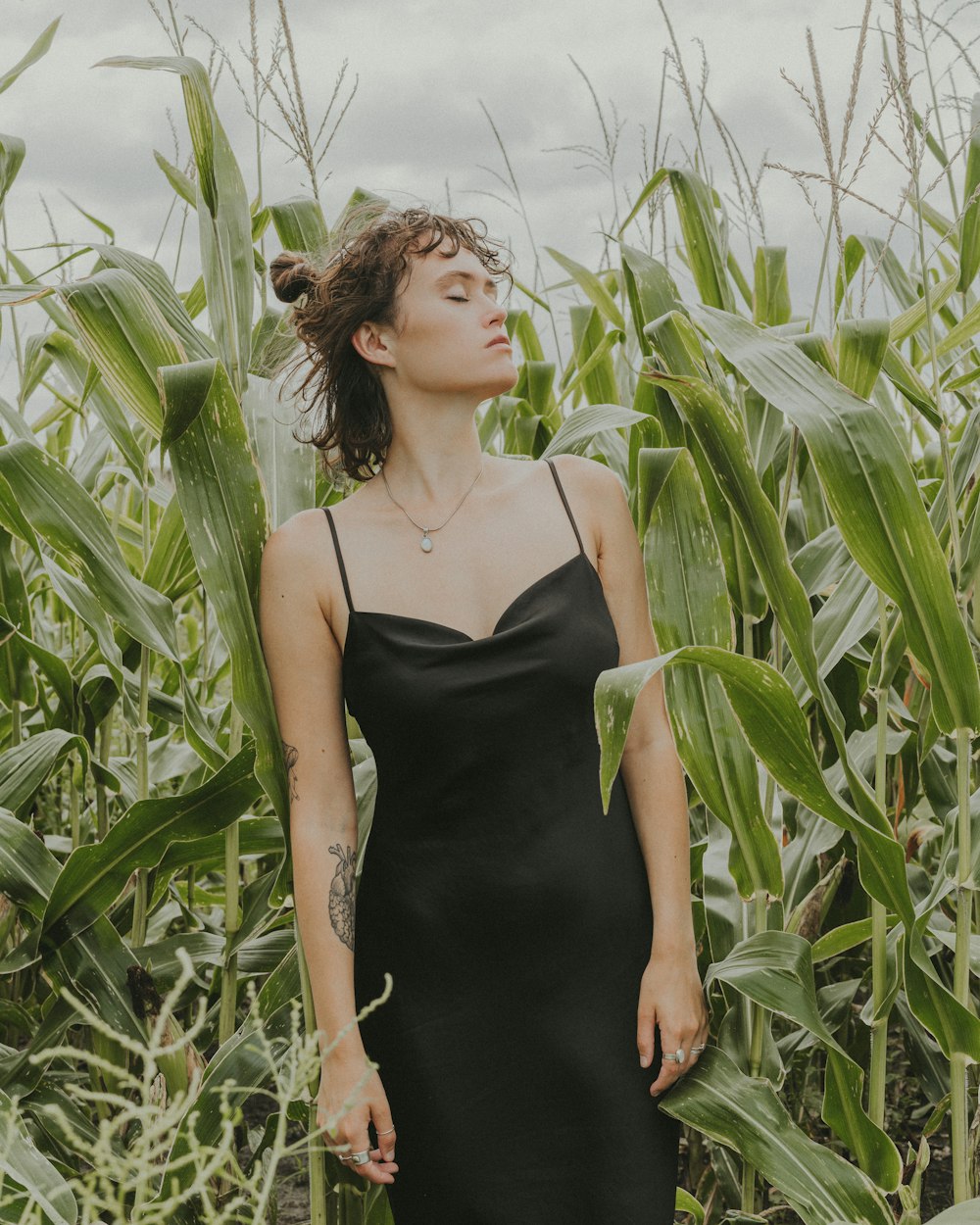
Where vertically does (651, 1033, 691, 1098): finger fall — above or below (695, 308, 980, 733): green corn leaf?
below

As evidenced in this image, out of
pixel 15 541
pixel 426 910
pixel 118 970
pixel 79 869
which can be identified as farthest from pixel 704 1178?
pixel 15 541

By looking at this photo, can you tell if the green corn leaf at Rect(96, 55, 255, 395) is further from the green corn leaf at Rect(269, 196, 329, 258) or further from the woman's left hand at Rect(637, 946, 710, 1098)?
the woman's left hand at Rect(637, 946, 710, 1098)

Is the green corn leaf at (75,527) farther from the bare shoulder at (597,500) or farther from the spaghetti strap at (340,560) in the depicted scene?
the bare shoulder at (597,500)

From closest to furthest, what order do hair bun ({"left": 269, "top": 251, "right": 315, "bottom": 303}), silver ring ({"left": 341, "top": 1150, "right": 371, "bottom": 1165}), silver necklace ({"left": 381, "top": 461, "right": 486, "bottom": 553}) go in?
silver ring ({"left": 341, "top": 1150, "right": 371, "bottom": 1165}), silver necklace ({"left": 381, "top": 461, "right": 486, "bottom": 553}), hair bun ({"left": 269, "top": 251, "right": 315, "bottom": 303})

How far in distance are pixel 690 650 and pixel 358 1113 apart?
626 mm

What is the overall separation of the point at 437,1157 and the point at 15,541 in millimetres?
1202

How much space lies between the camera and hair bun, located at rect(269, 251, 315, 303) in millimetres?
1394

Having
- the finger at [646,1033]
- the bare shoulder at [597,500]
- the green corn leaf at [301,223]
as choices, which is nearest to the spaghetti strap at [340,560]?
the bare shoulder at [597,500]

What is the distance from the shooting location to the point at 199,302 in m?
1.66

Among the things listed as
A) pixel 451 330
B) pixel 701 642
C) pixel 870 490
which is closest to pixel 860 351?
pixel 870 490

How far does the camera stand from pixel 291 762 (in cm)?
122

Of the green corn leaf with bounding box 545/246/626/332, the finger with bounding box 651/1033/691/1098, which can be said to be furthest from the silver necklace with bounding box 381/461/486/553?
the finger with bounding box 651/1033/691/1098

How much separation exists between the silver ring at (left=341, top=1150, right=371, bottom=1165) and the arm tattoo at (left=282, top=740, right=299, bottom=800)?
0.37 meters

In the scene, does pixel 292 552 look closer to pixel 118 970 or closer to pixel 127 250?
pixel 127 250
